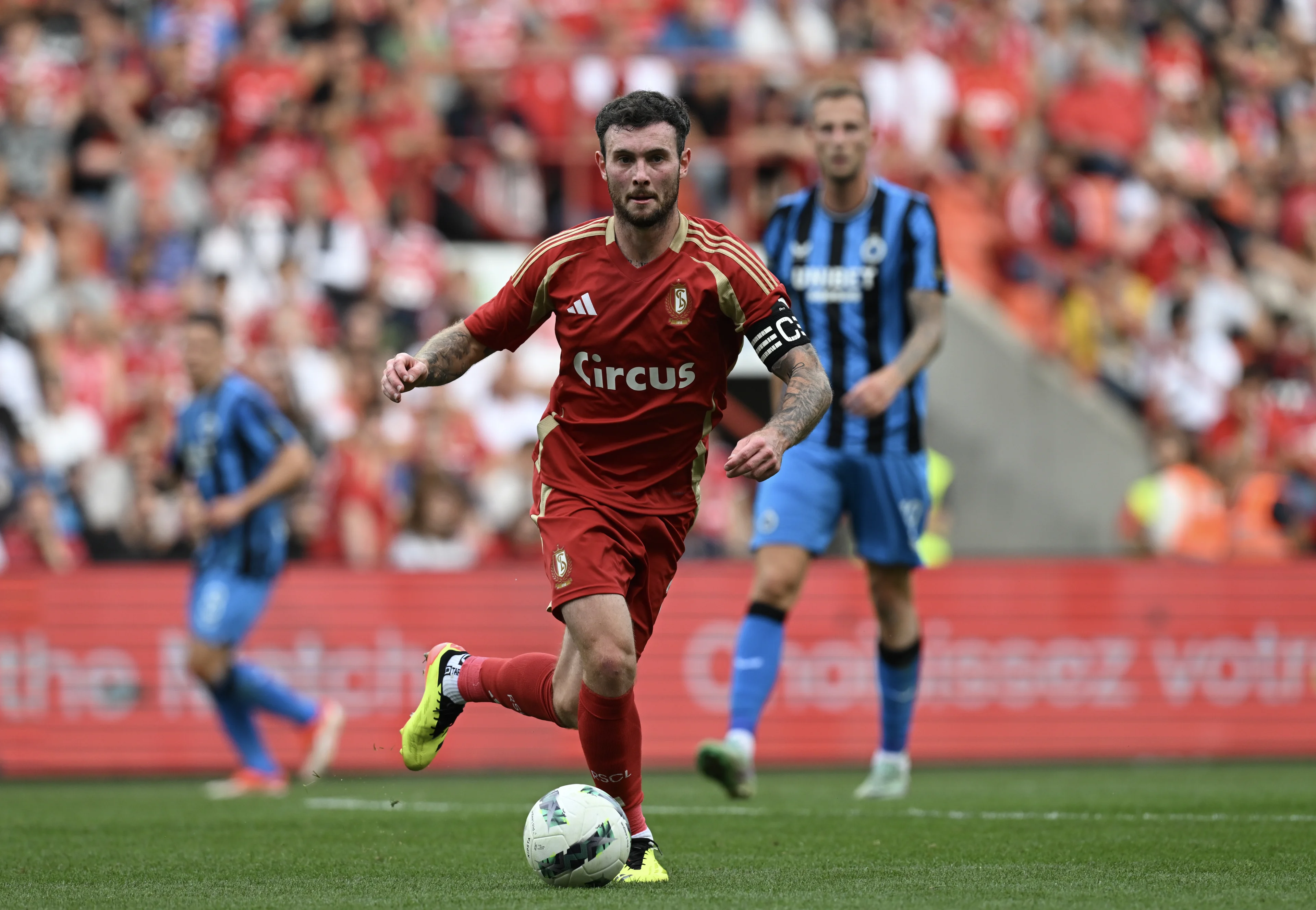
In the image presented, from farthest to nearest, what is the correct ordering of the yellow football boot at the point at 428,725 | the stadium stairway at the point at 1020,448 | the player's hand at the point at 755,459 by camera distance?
the stadium stairway at the point at 1020,448, the yellow football boot at the point at 428,725, the player's hand at the point at 755,459

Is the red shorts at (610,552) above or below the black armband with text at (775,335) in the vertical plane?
below

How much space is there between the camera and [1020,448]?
576 inches

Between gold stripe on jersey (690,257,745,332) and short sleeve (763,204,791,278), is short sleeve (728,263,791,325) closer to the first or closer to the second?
gold stripe on jersey (690,257,745,332)

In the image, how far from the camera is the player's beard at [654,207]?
5586 mm

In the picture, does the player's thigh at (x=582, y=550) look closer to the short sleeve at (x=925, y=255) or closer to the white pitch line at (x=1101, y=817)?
the white pitch line at (x=1101, y=817)

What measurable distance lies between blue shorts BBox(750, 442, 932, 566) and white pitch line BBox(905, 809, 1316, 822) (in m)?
1.08

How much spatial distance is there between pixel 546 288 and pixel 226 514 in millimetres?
4264

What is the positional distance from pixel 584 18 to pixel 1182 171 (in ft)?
19.1

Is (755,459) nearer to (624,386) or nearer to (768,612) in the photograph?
(624,386)

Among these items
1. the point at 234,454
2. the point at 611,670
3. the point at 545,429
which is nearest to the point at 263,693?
the point at 234,454

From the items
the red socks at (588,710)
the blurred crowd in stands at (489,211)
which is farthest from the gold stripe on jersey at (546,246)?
the blurred crowd in stands at (489,211)

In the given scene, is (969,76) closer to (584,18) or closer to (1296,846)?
(584,18)

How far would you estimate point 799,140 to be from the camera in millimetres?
15195

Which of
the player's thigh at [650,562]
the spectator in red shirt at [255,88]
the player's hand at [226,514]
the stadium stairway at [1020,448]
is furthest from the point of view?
the spectator in red shirt at [255,88]
